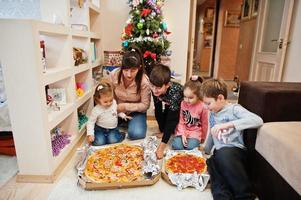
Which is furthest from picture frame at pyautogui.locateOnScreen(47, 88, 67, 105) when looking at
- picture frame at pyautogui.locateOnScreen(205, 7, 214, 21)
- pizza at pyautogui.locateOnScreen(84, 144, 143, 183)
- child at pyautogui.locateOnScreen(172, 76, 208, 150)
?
picture frame at pyautogui.locateOnScreen(205, 7, 214, 21)

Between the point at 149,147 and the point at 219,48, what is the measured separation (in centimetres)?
495

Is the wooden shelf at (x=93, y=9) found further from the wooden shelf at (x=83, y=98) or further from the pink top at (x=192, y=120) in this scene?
the pink top at (x=192, y=120)

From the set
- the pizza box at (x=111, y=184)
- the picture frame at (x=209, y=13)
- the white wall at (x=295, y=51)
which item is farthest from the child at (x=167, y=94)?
the picture frame at (x=209, y=13)

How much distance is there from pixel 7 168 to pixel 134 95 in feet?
3.82

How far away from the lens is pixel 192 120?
5.98 ft

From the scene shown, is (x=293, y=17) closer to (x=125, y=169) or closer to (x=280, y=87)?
(x=280, y=87)

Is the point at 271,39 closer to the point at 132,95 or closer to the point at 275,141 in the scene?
the point at 132,95

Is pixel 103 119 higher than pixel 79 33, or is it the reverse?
pixel 79 33

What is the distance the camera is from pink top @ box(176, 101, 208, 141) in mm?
1812

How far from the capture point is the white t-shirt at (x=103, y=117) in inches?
70.9

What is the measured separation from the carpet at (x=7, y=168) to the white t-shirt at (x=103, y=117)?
62 cm

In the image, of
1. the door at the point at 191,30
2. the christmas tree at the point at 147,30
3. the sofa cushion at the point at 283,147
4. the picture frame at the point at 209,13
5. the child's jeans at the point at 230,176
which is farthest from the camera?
the picture frame at the point at 209,13

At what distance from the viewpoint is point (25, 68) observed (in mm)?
1206

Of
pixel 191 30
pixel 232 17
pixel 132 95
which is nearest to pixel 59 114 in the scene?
pixel 132 95
